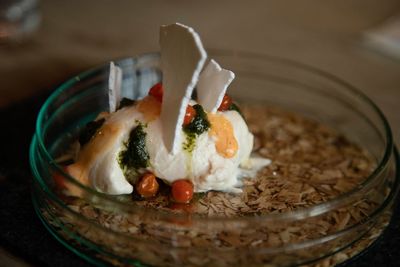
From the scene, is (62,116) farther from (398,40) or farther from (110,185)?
(398,40)

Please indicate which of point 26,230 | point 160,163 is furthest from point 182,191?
point 26,230

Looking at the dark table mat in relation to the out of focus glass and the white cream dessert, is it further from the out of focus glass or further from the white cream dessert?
the out of focus glass

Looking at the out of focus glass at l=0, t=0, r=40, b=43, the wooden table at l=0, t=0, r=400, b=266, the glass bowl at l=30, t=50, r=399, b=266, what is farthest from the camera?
the out of focus glass at l=0, t=0, r=40, b=43

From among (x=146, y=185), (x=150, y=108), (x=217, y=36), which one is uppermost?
(x=150, y=108)

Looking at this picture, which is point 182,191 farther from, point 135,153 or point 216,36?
point 216,36

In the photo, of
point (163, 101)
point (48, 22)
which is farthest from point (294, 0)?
point (163, 101)

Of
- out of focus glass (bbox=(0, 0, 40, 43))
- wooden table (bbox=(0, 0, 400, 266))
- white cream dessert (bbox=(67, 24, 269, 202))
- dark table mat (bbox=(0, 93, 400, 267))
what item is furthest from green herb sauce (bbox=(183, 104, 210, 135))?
out of focus glass (bbox=(0, 0, 40, 43))

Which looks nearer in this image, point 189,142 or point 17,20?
point 189,142

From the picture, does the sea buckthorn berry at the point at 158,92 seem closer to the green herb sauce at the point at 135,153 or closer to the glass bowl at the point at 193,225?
the green herb sauce at the point at 135,153
